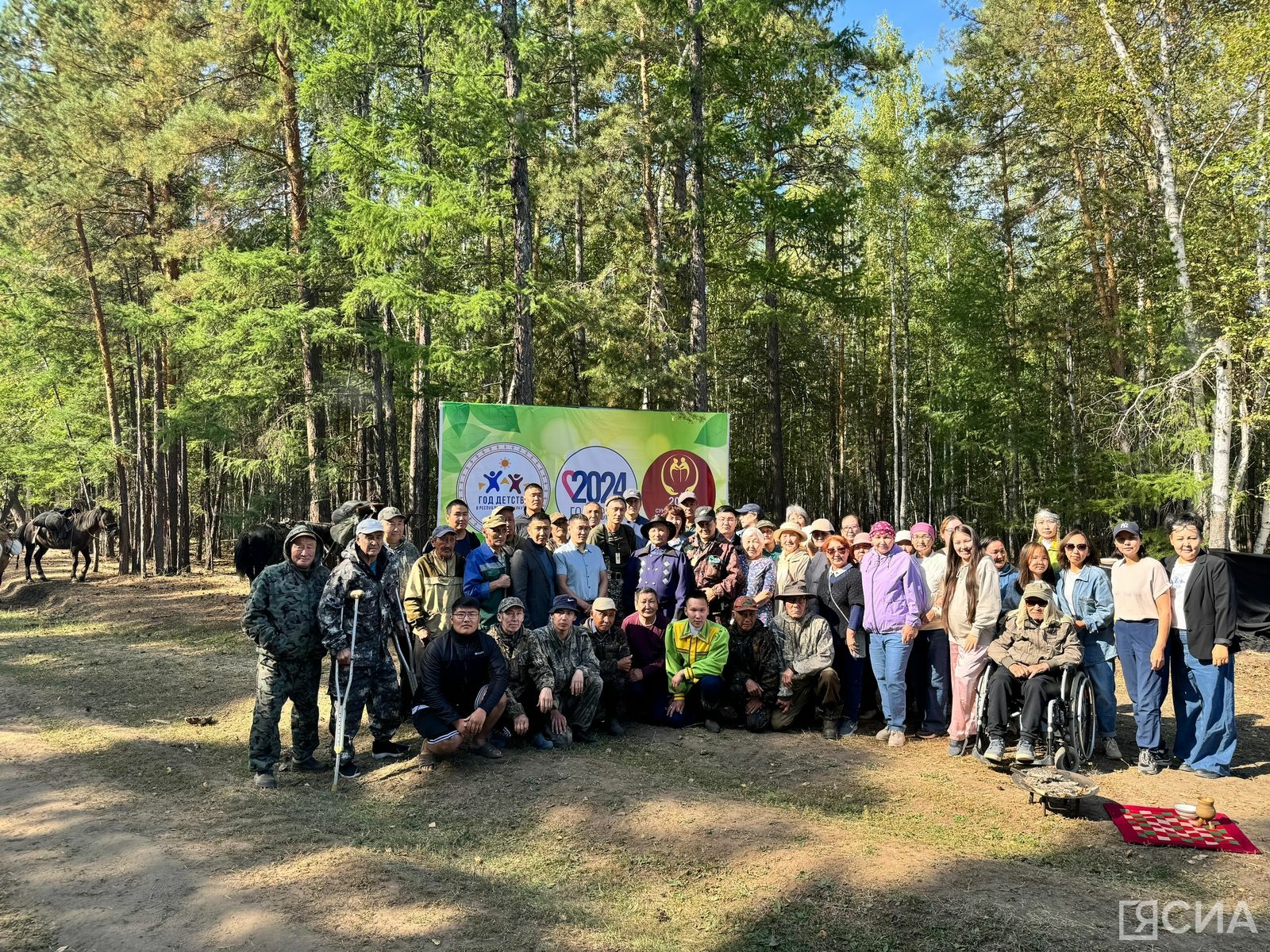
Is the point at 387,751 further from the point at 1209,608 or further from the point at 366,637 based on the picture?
the point at 1209,608

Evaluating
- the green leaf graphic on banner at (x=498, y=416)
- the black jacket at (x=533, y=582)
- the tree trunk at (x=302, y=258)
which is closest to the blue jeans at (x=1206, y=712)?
the black jacket at (x=533, y=582)

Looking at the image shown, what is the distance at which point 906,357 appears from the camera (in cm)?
1988

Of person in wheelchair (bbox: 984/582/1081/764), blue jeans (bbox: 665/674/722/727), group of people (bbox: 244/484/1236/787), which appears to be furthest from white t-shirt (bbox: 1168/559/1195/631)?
blue jeans (bbox: 665/674/722/727)

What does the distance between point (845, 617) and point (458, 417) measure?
5140 mm

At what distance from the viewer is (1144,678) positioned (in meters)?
5.99

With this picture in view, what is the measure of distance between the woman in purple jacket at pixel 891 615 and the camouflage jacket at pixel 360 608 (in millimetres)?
3657

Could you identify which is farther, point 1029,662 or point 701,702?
point 701,702

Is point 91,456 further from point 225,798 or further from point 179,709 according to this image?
point 225,798

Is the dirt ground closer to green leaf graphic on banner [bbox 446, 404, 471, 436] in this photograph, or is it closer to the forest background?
green leaf graphic on banner [bbox 446, 404, 471, 436]

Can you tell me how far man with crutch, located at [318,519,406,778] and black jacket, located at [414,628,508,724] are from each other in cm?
33

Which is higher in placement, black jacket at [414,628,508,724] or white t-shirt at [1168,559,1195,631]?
white t-shirt at [1168,559,1195,631]

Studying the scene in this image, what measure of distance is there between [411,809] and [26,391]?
88.8 ft

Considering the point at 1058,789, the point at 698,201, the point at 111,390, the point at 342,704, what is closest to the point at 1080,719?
the point at 1058,789

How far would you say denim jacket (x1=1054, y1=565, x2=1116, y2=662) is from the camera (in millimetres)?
6023
